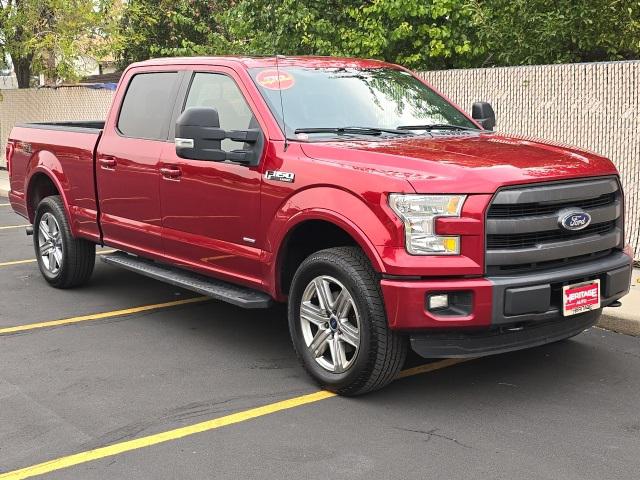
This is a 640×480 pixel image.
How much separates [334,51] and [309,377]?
29.4 feet

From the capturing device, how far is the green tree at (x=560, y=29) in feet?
33.7

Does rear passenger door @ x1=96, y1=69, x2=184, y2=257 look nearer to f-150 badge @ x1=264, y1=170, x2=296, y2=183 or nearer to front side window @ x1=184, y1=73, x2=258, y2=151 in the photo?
front side window @ x1=184, y1=73, x2=258, y2=151

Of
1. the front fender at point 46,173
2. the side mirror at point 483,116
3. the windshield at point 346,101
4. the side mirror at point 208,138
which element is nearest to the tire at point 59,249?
the front fender at point 46,173

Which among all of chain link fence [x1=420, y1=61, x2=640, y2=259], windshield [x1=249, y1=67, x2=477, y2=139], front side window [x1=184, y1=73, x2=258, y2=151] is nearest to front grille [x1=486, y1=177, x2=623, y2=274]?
windshield [x1=249, y1=67, x2=477, y2=139]

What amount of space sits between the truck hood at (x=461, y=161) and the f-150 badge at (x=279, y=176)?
169 mm

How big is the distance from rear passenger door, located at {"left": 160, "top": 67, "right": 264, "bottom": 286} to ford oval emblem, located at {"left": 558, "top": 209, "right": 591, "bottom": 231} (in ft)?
6.18

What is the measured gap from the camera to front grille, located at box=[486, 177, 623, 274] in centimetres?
463

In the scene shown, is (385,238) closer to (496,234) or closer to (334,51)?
(496,234)

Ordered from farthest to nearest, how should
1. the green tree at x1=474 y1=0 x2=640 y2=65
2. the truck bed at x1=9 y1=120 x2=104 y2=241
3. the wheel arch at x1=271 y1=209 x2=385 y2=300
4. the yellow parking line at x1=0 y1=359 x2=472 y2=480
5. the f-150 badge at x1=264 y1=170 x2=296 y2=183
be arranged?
the green tree at x1=474 y1=0 x2=640 y2=65 < the truck bed at x1=9 y1=120 x2=104 y2=241 < the f-150 badge at x1=264 y1=170 x2=296 y2=183 < the wheel arch at x1=271 y1=209 x2=385 y2=300 < the yellow parking line at x1=0 y1=359 x2=472 y2=480

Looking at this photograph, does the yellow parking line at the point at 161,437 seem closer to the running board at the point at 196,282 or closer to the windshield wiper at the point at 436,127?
the running board at the point at 196,282

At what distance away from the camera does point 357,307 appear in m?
4.83

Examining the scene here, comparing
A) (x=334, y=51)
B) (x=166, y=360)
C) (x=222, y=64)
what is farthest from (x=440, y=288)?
(x=334, y=51)

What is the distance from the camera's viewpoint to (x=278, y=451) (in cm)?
430

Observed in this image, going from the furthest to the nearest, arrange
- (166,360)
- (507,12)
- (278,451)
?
(507,12), (166,360), (278,451)
